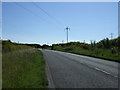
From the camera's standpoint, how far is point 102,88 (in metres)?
6.52

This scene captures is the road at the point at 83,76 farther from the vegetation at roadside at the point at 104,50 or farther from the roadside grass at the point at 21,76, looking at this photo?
the vegetation at roadside at the point at 104,50

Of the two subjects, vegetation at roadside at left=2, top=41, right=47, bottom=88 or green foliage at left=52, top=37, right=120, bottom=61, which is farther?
green foliage at left=52, top=37, right=120, bottom=61

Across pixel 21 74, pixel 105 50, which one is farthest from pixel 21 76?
pixel 105 50

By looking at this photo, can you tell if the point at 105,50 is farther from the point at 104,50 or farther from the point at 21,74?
the point at 21,74

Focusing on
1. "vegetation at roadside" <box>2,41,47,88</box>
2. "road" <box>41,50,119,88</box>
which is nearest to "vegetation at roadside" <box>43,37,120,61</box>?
"road" <box>41,50,119,88</box>

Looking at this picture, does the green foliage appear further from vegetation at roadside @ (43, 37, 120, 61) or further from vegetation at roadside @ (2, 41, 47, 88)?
vegetation at roadside @ (2, 41, 47, 88)

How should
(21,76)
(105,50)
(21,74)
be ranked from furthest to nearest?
(105,50)
(21,74)
(21,76)

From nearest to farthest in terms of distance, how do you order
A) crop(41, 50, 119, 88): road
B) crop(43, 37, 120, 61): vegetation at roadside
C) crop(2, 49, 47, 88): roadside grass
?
1. crop(2, 49, 47, 88): roadside grass
2. crop(41, 50, 119, 88): road
3. crop(43, 37, 120, 61): vegetation at roadside

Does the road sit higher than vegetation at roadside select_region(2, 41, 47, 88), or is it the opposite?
vegetation at roadside select_region(2, 41, 47, 88)

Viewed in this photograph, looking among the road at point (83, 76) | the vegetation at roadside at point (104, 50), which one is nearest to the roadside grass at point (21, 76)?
the road at point (83, 76)

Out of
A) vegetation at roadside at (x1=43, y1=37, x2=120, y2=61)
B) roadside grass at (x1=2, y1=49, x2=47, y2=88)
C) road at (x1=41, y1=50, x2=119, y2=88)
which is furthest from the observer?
vegetation at roadside at (x1=43, y1=37, x2=120, y2=61)

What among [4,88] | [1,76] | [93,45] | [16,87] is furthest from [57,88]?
[93,45]

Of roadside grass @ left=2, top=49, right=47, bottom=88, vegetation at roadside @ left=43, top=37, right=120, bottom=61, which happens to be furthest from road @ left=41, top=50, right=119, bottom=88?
vegetation at roadside @ left=43, top=37, right=120, bottom=61

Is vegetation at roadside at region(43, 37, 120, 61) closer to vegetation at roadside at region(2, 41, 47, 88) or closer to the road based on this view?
the road
